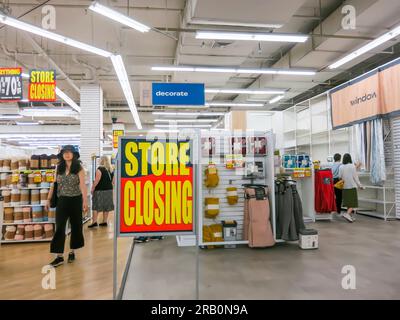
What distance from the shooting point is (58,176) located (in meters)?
4.10

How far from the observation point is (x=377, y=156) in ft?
25.0

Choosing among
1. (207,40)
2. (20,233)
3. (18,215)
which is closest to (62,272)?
(20,233)

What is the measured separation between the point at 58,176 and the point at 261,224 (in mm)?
3139

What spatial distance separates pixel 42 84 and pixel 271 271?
6430 mm

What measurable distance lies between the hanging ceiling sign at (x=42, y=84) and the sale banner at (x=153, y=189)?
207 inches

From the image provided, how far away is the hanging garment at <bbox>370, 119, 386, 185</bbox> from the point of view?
753 centimetres

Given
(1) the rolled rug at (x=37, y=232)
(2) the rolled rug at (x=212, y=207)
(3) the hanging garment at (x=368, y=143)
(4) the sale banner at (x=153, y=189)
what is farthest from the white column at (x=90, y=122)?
(3) the hanging garment at (x=368, y=143)

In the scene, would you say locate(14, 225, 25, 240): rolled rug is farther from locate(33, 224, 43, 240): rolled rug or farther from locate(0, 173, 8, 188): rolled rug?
locate(0, 173, 8, 188): rolled rug

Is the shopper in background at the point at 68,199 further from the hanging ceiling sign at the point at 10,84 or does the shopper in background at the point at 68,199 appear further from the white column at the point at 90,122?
the white column at the point at 90,122

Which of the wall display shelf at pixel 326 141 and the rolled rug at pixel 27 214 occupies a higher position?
the wall display shelf at pixel 326 141

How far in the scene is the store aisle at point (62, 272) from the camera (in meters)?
3.15

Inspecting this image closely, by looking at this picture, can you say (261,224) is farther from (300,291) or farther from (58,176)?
(58,176)

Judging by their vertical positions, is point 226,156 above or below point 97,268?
above
